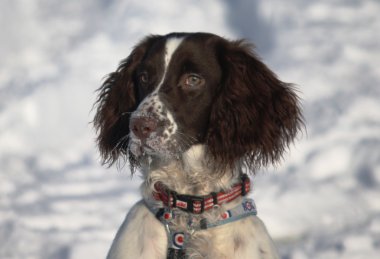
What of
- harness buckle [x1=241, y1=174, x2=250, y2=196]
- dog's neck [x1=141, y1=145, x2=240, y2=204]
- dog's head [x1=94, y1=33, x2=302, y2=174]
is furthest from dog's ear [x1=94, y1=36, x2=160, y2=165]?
harness buckle [x1=241, y1=174, x2=250, y2=196]

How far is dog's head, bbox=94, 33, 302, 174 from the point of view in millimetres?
4484

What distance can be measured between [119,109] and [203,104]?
101 centimetres

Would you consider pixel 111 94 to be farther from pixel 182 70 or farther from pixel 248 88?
pixel 248 88

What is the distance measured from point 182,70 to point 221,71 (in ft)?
1.45

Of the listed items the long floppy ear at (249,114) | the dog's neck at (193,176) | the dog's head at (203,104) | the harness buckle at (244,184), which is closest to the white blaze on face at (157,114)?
the dog's head at (203,104)

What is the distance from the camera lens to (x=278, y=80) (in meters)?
5.32

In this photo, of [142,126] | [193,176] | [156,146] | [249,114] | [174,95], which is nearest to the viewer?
[142,126]

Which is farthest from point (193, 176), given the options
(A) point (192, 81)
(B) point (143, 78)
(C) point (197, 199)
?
(B) point (143, 78)

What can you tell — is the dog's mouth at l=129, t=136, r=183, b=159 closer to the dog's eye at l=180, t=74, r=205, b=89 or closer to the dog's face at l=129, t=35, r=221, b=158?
the dog's face at l=129, t=35, r=221, b=158

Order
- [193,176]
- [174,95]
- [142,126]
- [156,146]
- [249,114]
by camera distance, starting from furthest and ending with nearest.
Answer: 1. [249,114]
2. [193,176]
3. [174,95]
4. [156,146]
5. [142,126]

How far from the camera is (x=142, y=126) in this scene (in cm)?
421

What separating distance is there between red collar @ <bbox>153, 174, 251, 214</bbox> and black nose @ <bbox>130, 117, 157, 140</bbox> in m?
0.70

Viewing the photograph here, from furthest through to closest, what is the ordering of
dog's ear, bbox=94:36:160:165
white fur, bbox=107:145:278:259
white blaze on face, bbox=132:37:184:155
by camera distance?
dog's ear, bbox=94:36:160:165, white fur, bbox=107:145:278:259, white blaze on face, bbox=132:37:184:155

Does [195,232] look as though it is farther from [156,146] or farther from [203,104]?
[203,104]
